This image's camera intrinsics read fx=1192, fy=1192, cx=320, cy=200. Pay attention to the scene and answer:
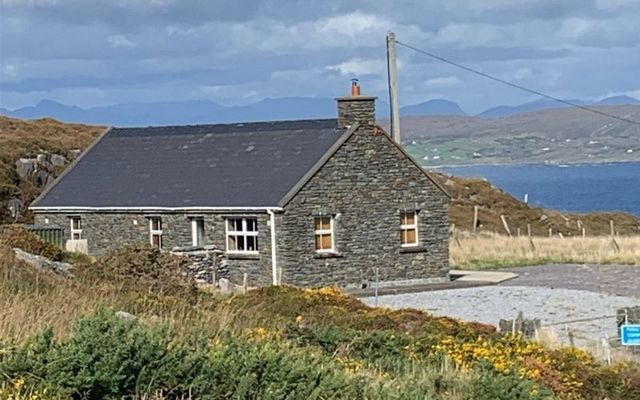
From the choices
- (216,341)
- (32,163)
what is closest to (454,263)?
(32,163)

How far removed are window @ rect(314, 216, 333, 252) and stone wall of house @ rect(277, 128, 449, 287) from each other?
18 cm

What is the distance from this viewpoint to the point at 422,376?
1111cm

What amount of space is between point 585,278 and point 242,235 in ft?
37.7

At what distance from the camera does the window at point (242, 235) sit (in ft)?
112

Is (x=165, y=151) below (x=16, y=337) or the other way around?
the other way around

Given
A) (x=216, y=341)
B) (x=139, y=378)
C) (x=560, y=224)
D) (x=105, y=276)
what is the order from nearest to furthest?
(x=139, y=378)
(x=216, y=341)
(x=105, y=276)
(x=560, y=224)

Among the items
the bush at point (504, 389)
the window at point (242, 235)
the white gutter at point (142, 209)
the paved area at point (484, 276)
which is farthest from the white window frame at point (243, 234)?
the bush at point (504, 389)

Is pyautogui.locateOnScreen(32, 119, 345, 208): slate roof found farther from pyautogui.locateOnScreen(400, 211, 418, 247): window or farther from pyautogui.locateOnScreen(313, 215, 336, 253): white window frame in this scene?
pyautogui.locateOnScreen(400, 211, 418, 247): window

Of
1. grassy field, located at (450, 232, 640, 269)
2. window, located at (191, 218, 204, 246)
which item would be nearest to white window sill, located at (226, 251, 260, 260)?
window, located at (191, 218, 204, 246)

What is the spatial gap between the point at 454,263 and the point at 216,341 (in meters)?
34.5

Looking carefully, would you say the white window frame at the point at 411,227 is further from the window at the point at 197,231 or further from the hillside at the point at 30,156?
the hillside at the point at 30,156

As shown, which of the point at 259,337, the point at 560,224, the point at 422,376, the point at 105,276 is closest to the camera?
the point at 422,376

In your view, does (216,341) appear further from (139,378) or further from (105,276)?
(105,276)

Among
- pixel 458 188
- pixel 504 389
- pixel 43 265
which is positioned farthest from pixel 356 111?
pixel 458 188
